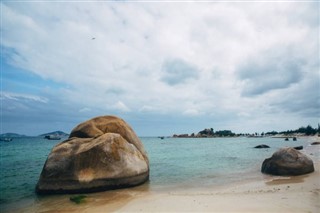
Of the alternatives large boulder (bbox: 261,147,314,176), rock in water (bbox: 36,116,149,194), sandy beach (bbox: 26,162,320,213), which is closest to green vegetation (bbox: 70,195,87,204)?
sandy beach (bbox: 26,162,320,213)

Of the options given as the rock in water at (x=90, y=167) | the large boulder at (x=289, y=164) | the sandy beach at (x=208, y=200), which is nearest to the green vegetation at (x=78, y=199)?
the sandy beach at (x=208, y=200)

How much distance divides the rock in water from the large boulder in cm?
812

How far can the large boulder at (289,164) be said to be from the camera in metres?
15.4

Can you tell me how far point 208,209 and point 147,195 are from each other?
3758 mm

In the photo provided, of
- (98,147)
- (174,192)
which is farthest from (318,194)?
(98,147)

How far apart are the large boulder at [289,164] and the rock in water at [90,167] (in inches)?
320

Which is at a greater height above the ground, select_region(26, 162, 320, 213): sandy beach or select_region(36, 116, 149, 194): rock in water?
select_region(36, 116, 149, 194): rock in water

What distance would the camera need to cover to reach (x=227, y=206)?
852 cm

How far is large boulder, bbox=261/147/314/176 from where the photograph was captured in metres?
15.4

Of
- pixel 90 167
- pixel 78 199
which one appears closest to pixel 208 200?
pixel 78 199

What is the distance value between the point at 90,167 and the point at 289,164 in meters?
11.2

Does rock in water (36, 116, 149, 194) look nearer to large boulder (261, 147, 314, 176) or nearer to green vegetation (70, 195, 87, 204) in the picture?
green vegetation (70, 195, 87, 204)

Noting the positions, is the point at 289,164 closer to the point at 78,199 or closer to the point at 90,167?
the point at 90,167

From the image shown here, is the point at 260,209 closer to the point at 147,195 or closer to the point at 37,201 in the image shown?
the point at 147,195
